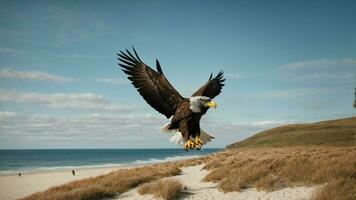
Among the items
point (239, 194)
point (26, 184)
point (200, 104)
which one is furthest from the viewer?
point (26, 184)

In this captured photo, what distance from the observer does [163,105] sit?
6031mm

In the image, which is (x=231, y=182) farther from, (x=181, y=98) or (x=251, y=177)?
(x=181, y=98)

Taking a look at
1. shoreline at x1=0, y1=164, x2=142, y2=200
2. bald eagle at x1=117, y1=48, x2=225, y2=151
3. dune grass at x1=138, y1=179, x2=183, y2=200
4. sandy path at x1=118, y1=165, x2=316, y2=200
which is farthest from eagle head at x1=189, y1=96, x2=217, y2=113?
shoreline at x1=0, y1=164, x2=142, y2=200

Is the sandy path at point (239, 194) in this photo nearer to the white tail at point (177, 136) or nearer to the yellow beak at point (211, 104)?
the white tail at point (177, 136)

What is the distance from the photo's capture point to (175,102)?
230 inches

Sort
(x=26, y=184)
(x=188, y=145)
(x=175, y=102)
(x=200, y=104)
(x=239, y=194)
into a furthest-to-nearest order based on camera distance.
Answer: (x=26, y=184) < (x=239, y=194) < (x=175, y=102) < (x=200, y=104) < (x=188, y=145)

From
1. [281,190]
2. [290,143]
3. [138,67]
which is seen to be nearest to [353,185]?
[281,190]

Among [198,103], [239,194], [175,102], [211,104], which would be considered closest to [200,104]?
[198,103]

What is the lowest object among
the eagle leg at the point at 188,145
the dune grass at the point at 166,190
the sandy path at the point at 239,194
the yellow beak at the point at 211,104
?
the sandy path at the point at 239,194

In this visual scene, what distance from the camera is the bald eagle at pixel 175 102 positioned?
4805 mm

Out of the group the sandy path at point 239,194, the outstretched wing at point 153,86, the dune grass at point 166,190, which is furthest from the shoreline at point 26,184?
the outstretched wing at point 153,86

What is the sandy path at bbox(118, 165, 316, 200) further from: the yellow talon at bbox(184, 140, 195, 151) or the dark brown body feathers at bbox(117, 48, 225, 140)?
the yellow talon at bbox(184, 140, 195, 151)

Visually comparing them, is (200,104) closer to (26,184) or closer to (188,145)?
(188,145)

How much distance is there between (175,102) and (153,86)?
0.93 metres
